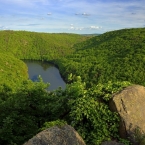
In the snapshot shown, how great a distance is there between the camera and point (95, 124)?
12.4 m

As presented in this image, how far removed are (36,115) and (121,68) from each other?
3386 inches

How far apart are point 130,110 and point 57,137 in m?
5.12

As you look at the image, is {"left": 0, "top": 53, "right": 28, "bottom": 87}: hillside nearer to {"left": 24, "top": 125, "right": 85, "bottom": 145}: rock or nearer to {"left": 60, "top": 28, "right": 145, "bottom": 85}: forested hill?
{"left": 60, "top": 28, "right": 145, "bottom": 85}: forested hill

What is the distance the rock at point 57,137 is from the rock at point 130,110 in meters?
3.35

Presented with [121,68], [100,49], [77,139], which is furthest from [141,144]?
[100,49]

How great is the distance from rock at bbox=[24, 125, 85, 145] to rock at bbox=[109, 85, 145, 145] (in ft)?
11.0

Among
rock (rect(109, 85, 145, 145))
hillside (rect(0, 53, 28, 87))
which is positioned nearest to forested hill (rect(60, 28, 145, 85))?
hillside (rect(0, 53, 28, 87))

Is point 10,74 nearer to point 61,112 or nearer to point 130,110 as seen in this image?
point 61,112

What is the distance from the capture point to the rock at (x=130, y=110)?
1247 centimetres

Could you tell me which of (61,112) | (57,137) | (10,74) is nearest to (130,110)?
(61,112)

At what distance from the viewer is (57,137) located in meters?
9.98

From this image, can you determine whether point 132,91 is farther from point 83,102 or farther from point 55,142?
point 55,142

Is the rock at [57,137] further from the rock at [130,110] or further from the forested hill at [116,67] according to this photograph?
the forested hill at [116,67]

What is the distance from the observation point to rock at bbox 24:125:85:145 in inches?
380
